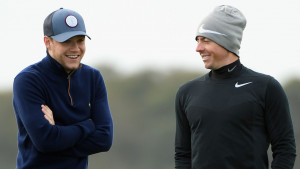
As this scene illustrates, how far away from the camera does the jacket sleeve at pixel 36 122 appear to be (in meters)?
5.27

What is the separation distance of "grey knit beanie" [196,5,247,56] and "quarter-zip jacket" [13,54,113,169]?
1014 mm

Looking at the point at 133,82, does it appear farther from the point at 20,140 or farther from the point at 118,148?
the point at 20,140

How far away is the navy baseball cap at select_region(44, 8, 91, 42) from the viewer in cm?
538

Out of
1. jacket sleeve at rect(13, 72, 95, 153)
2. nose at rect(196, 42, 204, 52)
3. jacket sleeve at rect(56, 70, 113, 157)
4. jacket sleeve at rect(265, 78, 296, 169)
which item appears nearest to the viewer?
jacket sleeve at rect(265, 78, 296, 169)

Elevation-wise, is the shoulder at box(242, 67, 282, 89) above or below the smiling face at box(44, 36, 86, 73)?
below

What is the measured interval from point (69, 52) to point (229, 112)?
1280 mm

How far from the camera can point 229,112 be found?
16.9 feet

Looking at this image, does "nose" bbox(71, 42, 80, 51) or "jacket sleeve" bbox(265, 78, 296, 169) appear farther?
"nose" bbox(71, 42, 80, 51)

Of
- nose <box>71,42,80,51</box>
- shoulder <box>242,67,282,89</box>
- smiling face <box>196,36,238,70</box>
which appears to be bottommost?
shoulder <box>242,67,282,89</box>

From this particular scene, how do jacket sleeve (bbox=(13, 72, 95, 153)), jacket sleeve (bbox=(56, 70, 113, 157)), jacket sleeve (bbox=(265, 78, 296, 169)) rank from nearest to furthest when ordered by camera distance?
jacket sleeve (bbox=(265, 78, 296, 169)) < jacket sleeve (bbox=(13, 72, 95, 153)) < jacket sleeve (bbox=(56, 70, 113, 157))

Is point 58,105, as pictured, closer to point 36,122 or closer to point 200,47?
point 36,122

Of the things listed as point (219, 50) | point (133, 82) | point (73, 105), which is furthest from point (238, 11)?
point (133, 82)

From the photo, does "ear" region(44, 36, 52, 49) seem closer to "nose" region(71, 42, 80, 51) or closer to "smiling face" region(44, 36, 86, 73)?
"smiling face" region(44, 36, 86, 73)

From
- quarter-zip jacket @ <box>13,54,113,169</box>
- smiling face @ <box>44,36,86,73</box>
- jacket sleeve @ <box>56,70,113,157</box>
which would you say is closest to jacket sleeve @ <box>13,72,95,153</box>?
quarter-zip jacket @ <box>13,54,113,169</box>
